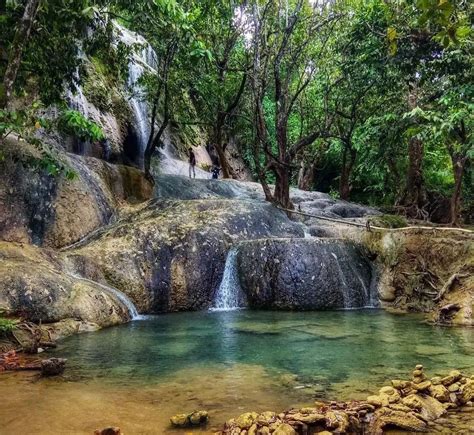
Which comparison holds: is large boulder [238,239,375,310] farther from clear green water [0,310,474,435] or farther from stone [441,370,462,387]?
stone [441,370,462,387]

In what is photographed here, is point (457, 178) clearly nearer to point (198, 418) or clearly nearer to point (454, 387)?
point (454, 387)

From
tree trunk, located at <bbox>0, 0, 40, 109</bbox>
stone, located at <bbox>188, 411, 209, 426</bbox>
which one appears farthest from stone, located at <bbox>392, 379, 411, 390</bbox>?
tree trunk, located at <bbox>0, 0, 40, 109</bbox>

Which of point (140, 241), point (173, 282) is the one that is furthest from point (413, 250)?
point (140, 241)

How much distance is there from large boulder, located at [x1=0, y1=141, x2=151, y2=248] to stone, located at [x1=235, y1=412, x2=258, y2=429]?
7.15 metres

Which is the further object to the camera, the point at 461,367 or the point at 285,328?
the point at 285,328

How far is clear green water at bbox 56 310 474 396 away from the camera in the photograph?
5.57 m

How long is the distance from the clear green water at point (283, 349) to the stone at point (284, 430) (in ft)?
3.61

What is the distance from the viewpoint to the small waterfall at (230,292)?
11.8 m

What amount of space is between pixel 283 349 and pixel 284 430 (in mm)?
3236

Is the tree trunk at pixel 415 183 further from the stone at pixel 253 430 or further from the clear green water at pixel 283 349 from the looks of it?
the stone at pixel 253 430

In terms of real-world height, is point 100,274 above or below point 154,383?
above

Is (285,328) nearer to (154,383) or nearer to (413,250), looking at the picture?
(154,383)

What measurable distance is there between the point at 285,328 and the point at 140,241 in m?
4.58

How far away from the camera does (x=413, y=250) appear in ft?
39.7
